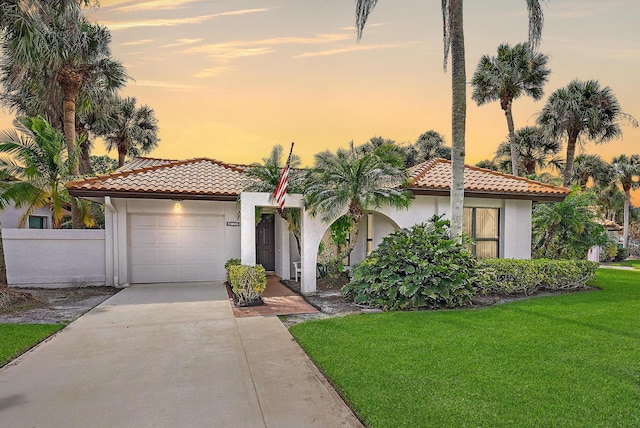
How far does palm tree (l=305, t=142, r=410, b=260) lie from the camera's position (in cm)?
1052

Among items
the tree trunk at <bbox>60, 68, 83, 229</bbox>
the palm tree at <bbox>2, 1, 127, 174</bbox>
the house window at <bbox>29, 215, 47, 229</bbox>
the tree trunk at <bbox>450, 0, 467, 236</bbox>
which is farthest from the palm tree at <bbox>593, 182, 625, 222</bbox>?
the house window at <bbox>29, 215, 47, 229</bbox>

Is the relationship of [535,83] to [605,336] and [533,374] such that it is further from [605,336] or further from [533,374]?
[533,374]

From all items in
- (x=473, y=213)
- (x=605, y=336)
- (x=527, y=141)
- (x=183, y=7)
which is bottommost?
(x=605, y=336)

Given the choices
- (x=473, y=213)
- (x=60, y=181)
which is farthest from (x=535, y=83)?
(x=60, y=181)

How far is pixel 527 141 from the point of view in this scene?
89.6ft

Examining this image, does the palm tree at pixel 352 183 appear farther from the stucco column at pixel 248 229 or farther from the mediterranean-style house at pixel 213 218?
the stucco column at pixel 248 229

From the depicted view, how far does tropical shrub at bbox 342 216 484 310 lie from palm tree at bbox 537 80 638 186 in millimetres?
18323

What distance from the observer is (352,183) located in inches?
417

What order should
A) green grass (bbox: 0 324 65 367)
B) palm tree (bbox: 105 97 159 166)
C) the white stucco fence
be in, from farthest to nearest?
palm tree (bbox: 105 97 159 166), the white stucco fence, green grass (bbox: 0 324 65 367)

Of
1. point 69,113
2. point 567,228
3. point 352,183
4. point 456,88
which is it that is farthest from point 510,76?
point 69,113

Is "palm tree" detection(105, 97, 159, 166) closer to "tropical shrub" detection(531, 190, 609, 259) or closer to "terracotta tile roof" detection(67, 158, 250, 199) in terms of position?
"terracotta tile roof" detection(67, 158, 250, 199)

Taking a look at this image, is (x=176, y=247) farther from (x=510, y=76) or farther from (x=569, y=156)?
(x=569, y=156)

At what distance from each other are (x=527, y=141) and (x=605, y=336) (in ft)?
79.1

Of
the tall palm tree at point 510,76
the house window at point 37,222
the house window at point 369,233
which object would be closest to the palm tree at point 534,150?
the tall palm tree at point 510,76
